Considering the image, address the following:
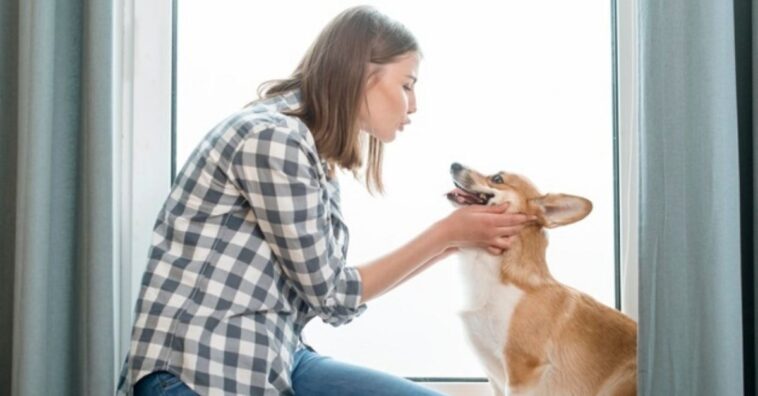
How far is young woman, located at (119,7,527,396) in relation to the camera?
1332mm

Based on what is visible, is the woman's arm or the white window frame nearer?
the woman's arm

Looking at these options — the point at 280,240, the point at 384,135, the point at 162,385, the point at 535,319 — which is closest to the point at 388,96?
the point at 384,135

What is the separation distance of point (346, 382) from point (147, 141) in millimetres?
852

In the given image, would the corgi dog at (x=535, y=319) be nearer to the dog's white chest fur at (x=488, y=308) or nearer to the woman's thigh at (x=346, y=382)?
the dog's white chest fur at (x=488, y=308)

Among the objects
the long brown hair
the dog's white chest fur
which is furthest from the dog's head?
the long brown hair

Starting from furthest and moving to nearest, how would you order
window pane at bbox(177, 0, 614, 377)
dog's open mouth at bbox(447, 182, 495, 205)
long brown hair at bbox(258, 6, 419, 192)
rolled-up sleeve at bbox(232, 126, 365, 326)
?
window pane at bbox(177, 0, 614, 377)
dog's open mouth at bbox(447, 182, 495, 205)
long brown hair at bbox(258, 6, 419, 192)
rolled-up sleeve at bbox(232, 126, 365, 326)

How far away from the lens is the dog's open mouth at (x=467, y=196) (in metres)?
1.56

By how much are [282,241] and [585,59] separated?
3.35 feet

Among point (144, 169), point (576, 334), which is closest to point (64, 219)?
point (144, 169)

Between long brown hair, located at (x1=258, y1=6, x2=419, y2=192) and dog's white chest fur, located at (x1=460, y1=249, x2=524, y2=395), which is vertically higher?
long brown hair, located at (x1=258, y1=6, x2=419, y2=192)

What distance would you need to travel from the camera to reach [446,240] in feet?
4.90

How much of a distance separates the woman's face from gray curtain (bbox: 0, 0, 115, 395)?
541 mm

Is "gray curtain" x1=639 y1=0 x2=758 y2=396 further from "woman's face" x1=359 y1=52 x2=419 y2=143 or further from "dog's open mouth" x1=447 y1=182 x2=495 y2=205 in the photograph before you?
"woman's face" x1=359 y1=52 x2=419 y2=143

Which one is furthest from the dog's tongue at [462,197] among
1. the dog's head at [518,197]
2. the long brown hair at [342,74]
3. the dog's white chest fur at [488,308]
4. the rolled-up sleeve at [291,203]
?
the rolled-up sleeve at [291,203]
